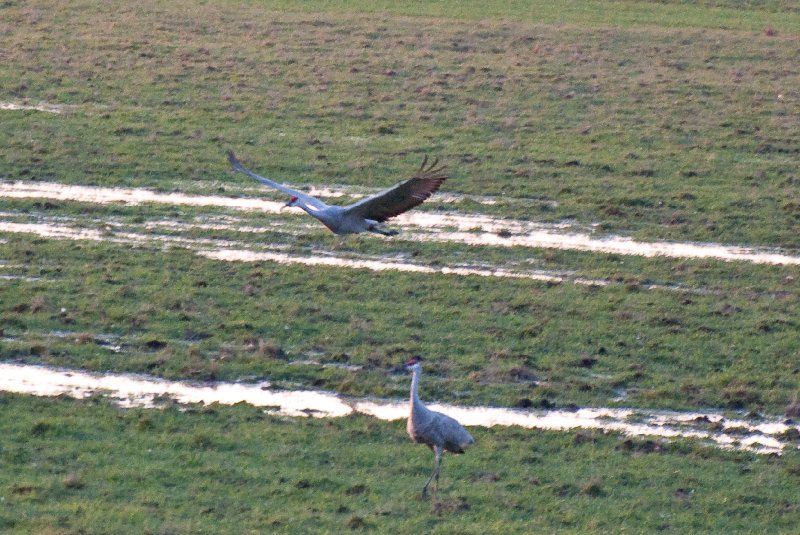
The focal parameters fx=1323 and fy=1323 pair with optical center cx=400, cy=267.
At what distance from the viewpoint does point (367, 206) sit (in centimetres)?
1244

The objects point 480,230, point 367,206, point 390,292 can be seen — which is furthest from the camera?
point 480,230

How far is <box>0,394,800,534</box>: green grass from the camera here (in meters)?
Result: 8.55

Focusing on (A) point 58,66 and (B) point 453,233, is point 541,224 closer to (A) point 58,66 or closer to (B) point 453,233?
(B) point 453,233

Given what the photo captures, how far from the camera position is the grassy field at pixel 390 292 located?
912 cm

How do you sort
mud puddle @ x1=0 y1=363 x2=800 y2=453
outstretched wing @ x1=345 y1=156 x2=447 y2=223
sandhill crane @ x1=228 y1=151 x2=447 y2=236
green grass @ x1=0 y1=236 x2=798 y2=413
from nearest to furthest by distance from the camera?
mud puddle @ x1=0 y1=363 x2=800 y2=453 → green grass @ x1=0 y1=236 x2=798 y2=413 → outstretched wing @ x1=345 y1=156 x2=447 y2=223 → sandhill crane @ x1=228 y1=151 x2=447 y2=236

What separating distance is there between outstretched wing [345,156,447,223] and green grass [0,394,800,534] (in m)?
2.46

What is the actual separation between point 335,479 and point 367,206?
12.6ft

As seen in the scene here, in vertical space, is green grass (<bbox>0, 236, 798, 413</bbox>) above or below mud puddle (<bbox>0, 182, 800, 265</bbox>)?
below

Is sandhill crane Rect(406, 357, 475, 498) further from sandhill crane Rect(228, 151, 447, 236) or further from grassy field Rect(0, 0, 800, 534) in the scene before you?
sandhill crane Rect(228, 151, 447, 236)

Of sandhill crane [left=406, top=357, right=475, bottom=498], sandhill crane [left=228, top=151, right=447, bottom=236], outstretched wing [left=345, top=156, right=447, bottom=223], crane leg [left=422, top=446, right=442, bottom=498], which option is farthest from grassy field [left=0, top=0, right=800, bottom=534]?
outstretched wing [left=345, top=156, right=447, bottom=223]

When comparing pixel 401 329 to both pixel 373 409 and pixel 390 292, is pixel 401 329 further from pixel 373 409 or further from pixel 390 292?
pixel 373 409

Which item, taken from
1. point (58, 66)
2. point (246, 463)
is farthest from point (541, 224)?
point (58, 66)

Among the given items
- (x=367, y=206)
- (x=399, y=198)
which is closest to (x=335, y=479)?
(x=399, y=198)

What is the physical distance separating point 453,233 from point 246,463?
7.13 m
